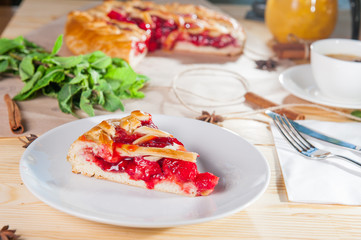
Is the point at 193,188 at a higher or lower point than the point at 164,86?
higher

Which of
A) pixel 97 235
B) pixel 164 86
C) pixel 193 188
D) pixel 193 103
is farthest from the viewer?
pixel 164 86

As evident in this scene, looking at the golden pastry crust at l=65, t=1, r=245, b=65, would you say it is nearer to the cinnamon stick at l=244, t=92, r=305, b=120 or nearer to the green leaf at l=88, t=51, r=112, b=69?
the green leaf at l=88, t=51, r=112, b=69

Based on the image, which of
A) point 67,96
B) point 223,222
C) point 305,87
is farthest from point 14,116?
point 305,87

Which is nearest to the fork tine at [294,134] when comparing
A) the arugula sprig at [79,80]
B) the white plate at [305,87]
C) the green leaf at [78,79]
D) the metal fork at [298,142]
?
the metal fork at [298,142]

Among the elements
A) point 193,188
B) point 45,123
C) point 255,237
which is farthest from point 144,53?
point 255,237

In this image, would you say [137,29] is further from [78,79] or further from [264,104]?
[264,104]

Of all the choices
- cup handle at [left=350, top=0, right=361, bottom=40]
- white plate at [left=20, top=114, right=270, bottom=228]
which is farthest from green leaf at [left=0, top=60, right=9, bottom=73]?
cup handle at [left=350, top=0, right=361, bottom=40]

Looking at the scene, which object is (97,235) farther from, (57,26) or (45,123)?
(57,26)
